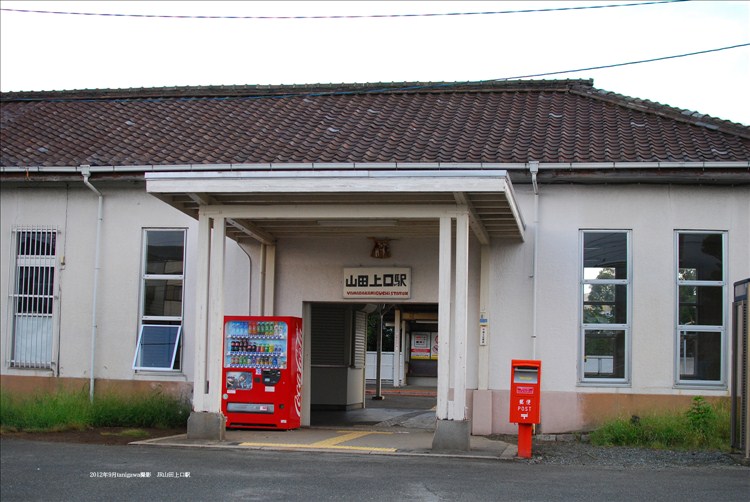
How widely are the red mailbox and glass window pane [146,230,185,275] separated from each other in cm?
715

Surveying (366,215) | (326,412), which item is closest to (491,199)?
(366,215)

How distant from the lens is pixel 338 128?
18672mm

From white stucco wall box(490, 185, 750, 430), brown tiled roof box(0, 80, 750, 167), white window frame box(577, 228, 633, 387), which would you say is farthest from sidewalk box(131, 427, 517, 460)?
brown tiled roof box(0, 80, 750, 167)

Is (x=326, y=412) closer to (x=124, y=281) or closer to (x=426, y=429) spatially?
(x=426, y=429)

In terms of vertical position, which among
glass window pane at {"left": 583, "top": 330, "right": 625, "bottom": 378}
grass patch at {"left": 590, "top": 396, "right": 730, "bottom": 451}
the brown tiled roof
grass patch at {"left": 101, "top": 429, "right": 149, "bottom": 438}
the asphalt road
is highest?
the brown tiled roof

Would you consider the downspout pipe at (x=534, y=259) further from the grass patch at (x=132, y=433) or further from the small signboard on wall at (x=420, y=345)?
the small signboard on wall at (x=420, y=345)

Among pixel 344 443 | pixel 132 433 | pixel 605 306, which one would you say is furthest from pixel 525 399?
pixel 132 433

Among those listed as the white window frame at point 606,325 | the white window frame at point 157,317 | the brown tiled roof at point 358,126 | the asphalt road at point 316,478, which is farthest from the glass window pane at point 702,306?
the white window frame at point 157,317

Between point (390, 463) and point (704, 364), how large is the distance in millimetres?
6437

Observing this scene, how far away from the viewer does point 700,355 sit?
51.1 ft

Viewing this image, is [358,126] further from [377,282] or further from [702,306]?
[702,306]

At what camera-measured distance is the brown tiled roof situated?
53.8ft

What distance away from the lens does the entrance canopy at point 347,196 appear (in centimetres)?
1241

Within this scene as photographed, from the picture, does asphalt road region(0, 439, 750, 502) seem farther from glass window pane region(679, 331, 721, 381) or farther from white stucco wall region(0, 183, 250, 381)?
white stucco wall region(0, 183, 250, 381)
